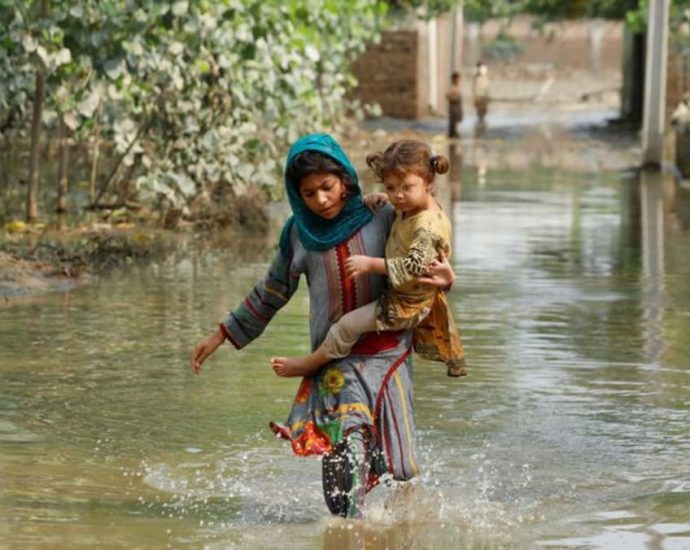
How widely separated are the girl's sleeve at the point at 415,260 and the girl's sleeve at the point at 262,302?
524 millimetres

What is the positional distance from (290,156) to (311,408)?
844mm

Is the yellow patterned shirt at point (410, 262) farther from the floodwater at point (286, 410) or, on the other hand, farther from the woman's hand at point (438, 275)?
the floodwater at point (286, 410)

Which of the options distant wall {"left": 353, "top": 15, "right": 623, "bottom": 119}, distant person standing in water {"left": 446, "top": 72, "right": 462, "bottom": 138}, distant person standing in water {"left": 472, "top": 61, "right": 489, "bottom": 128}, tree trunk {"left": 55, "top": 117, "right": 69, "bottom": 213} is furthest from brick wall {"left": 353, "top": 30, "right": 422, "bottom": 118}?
tree trunk {"left": 55, "top": 117, "right": 69, "bottom": 213}

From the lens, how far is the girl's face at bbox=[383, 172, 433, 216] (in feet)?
22.1

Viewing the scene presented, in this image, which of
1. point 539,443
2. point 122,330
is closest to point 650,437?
point 539,443

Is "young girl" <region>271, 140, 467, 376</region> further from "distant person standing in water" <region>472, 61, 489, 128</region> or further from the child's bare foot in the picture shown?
"distant person standing in water" <region>472, 61, 489, 128</region>

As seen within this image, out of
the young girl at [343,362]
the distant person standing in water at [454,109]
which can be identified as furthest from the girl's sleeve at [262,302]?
the distant person standing in water at [454,109]

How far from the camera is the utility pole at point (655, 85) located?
91.1ft

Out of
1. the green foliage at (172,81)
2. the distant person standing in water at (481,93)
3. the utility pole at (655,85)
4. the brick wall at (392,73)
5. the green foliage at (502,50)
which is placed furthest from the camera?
the green foliage at (502,50)

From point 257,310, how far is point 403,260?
73cm

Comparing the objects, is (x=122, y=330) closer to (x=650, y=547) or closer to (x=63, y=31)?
(x=63, y=31)

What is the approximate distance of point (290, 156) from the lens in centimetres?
682

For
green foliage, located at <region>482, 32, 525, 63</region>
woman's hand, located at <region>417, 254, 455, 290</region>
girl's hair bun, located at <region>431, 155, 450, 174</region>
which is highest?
green foliage, located at <region>482, 32, 525, 63</region>

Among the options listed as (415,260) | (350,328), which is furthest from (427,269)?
(350,328)
